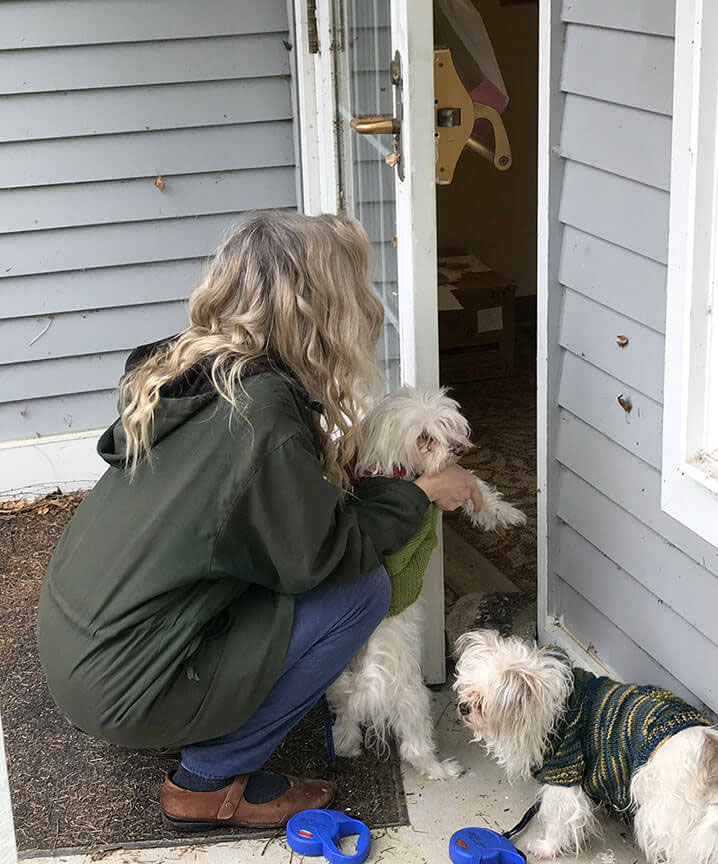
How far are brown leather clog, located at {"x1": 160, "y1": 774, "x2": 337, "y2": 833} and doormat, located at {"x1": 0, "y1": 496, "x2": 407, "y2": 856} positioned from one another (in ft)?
0.09

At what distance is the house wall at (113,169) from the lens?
147 inches

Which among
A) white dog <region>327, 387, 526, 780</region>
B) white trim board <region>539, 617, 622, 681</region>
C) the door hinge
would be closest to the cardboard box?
the door hinge

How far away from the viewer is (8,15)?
3.63 metres

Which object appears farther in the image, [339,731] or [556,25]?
[339,731]

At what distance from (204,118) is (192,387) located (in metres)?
2.04

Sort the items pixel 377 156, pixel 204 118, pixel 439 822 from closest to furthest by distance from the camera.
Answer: pixel 439 822 < pixel 377 156 < pixel 204 118

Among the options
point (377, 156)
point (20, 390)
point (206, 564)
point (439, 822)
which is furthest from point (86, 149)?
point (439, 822)

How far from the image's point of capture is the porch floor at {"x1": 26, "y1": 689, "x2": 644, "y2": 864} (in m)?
2.31

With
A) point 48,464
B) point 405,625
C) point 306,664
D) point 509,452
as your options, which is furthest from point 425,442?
point 48,464

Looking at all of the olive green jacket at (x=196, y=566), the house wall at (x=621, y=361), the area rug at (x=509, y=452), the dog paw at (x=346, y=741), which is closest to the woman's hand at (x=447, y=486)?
the olive green jacket at (x=196, y=566)

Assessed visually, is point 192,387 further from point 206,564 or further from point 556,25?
point 556,25

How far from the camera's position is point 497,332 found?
16.8ft

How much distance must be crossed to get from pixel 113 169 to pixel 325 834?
2500 millimetres

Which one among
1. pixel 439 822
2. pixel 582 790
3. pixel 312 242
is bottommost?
pixel 439 822
